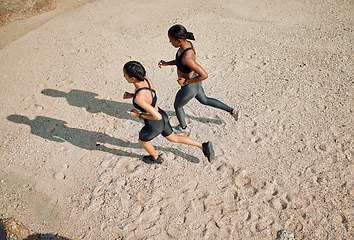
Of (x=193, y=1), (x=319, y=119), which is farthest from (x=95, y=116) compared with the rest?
(x=193, y=1)

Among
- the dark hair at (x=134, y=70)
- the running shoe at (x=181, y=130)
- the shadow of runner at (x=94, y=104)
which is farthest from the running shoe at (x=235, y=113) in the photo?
the dark hair at (x=134, y=70)

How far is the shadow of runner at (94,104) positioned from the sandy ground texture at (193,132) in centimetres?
3

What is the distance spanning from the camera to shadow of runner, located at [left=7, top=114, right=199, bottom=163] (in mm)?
4977

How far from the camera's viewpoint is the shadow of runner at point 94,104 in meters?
5.70

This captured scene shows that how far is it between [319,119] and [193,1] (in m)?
6.11

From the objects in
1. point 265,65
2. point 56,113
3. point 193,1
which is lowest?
point 265,65

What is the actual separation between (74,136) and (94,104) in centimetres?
95

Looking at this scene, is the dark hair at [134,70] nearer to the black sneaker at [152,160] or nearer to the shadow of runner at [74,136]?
the black sneaker at [152,160]

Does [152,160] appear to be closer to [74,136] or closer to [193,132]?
[193,132]

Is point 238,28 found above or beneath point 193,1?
beneath

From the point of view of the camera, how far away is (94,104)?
234 inches

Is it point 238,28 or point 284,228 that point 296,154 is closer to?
point 284,228

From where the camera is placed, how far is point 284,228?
3.70m

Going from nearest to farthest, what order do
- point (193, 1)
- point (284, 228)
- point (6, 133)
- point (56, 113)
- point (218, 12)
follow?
point (284, 228), point (6, 133), point (56, 113), point (218, 12), point (193, 1)
